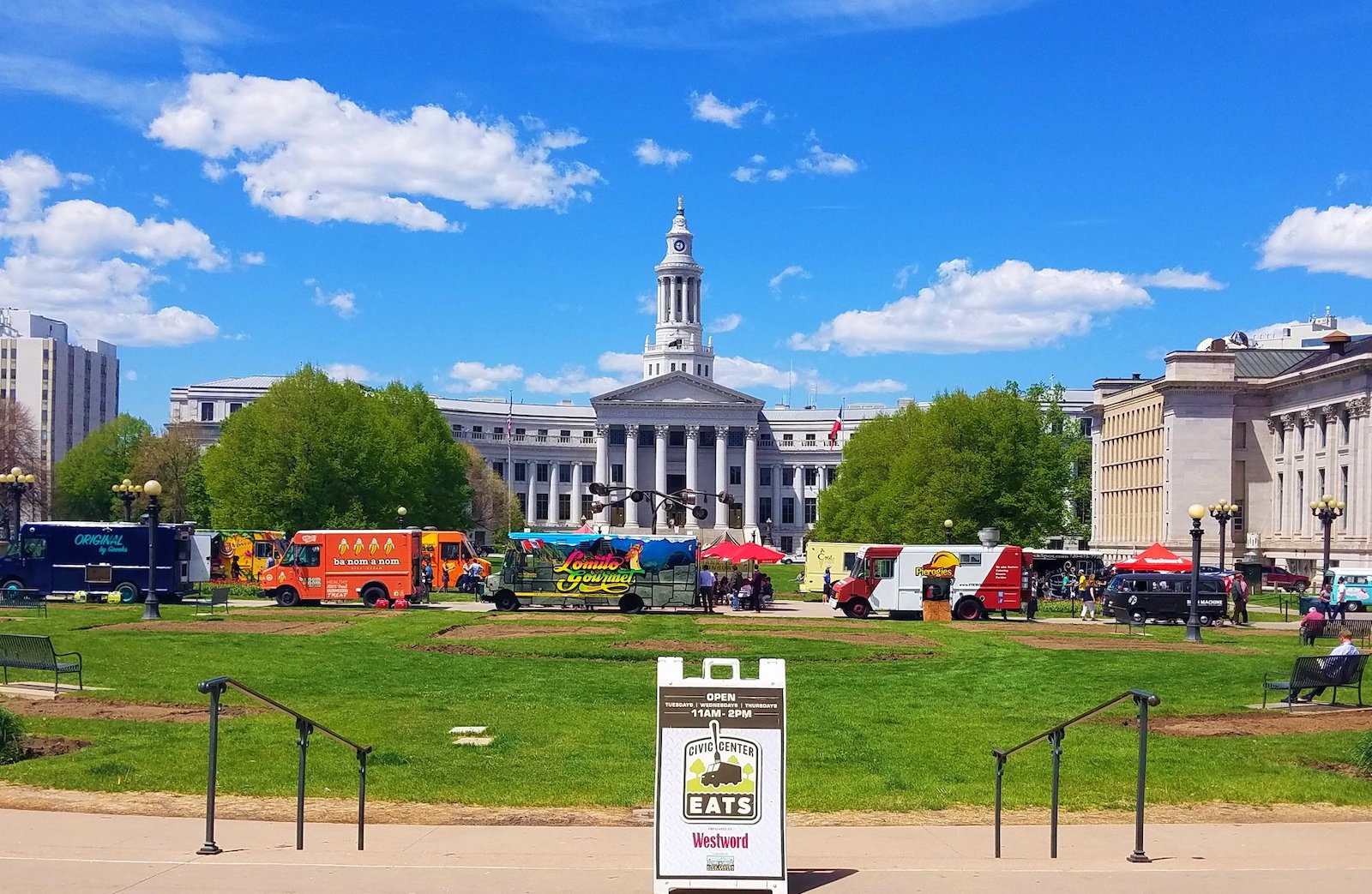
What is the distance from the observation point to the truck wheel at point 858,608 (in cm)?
5141

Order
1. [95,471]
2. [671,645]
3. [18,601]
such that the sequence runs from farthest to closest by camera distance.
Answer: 1. [95,471]
2. [18,601]
3. [671,645]

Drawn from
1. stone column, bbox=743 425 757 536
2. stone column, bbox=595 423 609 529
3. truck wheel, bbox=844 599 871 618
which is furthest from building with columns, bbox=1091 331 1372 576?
stone column, bbox=595 423 609 529

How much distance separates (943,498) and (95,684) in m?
65.4

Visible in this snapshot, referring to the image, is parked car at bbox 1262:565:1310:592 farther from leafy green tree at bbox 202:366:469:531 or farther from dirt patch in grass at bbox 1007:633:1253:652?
leafy green tree at bbox 202:366:469:531

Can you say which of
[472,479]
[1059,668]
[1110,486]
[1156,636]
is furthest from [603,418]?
[1059,668]

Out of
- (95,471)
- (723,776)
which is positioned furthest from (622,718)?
(95,471)

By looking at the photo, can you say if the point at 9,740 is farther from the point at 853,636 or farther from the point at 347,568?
the point at 347,568

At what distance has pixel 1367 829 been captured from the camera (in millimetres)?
13500

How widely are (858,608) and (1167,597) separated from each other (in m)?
11.0

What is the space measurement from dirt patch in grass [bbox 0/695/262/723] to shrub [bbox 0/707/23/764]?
319 cm

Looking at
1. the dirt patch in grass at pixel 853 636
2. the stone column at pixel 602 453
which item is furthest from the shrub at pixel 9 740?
the stone column at pixel 602 453

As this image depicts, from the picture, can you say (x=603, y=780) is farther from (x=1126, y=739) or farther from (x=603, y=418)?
(x=603, y=418)

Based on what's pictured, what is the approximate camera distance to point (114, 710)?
21.2 metres

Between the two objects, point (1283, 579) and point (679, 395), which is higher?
point (679, 395)
